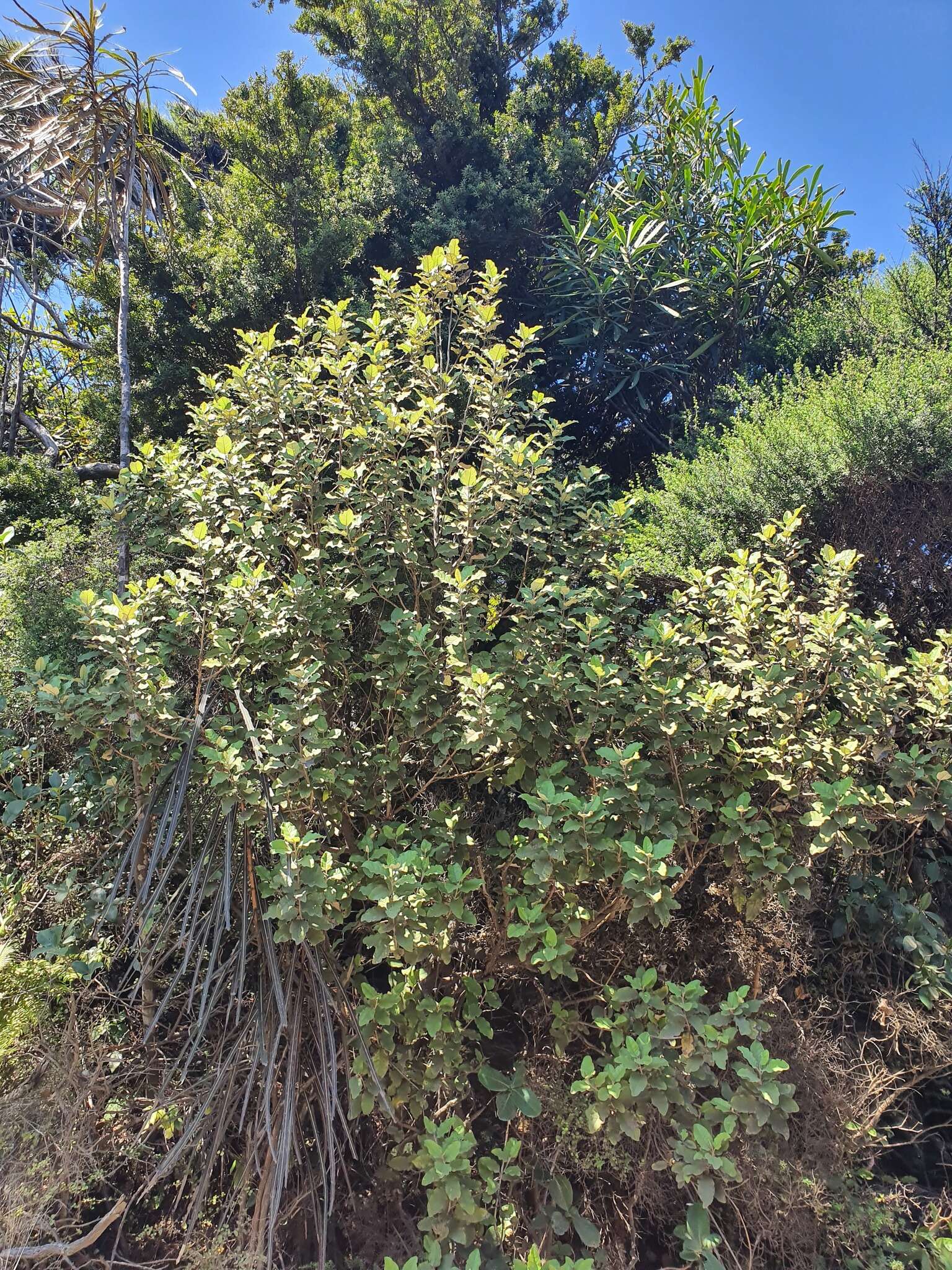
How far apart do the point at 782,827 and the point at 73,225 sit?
5570mm

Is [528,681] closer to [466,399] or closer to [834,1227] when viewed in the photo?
[466,399]

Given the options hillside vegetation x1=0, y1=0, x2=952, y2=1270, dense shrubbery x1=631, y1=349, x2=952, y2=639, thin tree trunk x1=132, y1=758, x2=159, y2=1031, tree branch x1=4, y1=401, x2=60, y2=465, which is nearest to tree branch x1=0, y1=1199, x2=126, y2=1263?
hillside vegetation x1=0, y1=0, x2=952, y2=1270

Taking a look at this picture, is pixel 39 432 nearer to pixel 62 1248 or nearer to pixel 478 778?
pixel 478 778

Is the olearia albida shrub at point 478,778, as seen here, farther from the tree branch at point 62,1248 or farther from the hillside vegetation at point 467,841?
the tree branch at point 62,1248

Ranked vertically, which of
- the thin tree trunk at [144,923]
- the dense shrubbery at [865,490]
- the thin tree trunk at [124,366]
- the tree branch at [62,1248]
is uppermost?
the thin tree trunk at [124,366]

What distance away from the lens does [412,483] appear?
3453mm

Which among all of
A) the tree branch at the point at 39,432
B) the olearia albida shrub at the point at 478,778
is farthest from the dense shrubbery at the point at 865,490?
the tree branch at the point at 39,432

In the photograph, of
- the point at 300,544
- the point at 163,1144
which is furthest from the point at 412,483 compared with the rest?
the point at 163,1144

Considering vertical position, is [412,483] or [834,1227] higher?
[412,483]

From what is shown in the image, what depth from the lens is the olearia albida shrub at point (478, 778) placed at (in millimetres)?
2342

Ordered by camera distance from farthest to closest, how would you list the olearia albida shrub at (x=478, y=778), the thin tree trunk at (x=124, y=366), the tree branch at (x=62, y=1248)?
the thin tree trunk at (x=124, y=366)
the olearia albida shrub at (x=478, y=778)
the tree branch at (x=62, y=1248)

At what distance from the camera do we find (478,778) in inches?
114

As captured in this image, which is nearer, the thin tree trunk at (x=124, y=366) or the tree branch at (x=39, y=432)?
the thin tree trunk at (x=124, y=366)

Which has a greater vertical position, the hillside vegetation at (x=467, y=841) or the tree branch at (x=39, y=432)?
the tree branch at (x=39, y=432)
